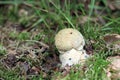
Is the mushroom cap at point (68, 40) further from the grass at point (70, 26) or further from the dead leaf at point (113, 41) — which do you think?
the dead leaf at point (113, 41)

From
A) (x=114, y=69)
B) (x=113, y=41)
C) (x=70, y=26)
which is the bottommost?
(x=114, y=69)

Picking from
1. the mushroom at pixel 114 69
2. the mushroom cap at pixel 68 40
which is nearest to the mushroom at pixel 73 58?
the mushroom cap at pixel 68 40

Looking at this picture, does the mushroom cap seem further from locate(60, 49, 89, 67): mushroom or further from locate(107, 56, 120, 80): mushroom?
locate(107, 56, 120, 80): mushroom

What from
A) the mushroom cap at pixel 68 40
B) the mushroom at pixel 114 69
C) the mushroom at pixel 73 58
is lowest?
the mushroom at pixel 114 69

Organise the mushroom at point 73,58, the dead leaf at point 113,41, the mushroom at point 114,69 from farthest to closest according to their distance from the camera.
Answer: the dead leaf at point 113,41, the mushroom at point 73,58, the mushroom at point 114,69

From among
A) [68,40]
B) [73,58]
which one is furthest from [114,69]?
[68,40]

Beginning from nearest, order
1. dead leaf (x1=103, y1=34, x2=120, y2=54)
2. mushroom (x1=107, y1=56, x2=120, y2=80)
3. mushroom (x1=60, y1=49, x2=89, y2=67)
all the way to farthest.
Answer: mushroom (x1=107, y1=56, x2=120, y2=80) < mushroom (x1=60, y1=49, x2=89, y2=67) < dead leaf (x1=103, y1=34, x2=120, y2=54)

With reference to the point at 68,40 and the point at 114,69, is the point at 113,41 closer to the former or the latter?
the point at 114,69

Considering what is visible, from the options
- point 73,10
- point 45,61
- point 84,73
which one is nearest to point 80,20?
point 73,10

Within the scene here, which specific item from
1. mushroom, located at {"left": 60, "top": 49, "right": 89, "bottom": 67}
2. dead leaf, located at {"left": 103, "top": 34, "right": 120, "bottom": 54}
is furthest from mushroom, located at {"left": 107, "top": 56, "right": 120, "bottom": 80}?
mushroom, located at {"left": 60, "top": 49, "right": 89, "bottom": 67}
